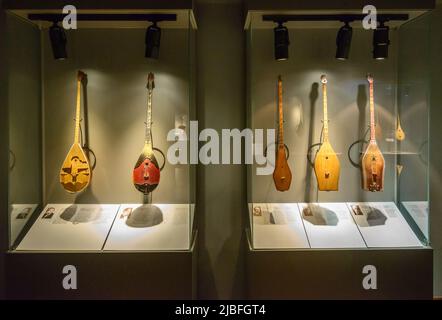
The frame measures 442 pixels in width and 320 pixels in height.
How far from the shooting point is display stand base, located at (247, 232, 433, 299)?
82.3 inches

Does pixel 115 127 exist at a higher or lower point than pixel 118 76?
lower

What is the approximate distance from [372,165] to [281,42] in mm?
1017

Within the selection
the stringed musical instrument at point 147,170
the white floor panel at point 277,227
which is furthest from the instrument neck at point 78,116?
the white floor panel at point 277,227

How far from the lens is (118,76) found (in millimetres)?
2371

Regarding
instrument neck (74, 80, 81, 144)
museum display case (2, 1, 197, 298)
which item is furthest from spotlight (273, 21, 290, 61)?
instrument neck (74, 80, 81, 144)

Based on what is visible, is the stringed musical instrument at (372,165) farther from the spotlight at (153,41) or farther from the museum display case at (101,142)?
the spotlight at (153,41)

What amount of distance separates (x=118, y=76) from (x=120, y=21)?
36 cm

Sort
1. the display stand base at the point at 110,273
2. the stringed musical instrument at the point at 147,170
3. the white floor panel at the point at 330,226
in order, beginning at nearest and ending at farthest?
the display stand base at the point at 110,273 → the white floor panel at the point at 330,226 → the stringed musical instrument at the point at 147,170

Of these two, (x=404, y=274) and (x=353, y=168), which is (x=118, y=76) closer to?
(x=353, y=168)

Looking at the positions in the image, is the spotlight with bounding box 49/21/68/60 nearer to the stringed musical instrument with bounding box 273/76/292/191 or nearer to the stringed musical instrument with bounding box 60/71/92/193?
the stringed musical instrument with bounding box 60/71/92/193

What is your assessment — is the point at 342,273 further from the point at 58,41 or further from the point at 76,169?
the point at 58,41

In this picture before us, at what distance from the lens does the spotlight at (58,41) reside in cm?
217

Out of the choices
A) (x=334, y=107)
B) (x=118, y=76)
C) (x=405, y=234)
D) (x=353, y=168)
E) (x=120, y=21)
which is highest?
(x=120, y=21)

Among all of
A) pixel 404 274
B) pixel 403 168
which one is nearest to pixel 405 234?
pixel 404 274
